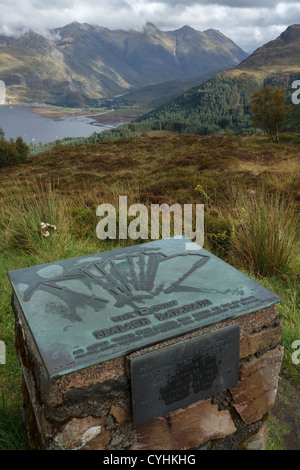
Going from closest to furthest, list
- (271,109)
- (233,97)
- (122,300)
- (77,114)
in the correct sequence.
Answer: (122,300) → (271,109) → (233,97) → (77,114)

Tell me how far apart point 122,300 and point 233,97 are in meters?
89.2

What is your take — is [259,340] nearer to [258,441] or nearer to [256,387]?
[256,387]

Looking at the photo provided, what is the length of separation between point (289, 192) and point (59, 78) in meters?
209

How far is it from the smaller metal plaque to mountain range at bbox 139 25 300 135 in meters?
43.4

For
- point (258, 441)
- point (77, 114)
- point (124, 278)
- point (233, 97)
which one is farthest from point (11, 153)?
point (77, 114)

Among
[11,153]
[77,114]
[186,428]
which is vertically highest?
[77,114]

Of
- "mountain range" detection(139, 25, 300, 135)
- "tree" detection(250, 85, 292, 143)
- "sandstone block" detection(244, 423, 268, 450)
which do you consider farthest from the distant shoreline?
"sandstone block" detection(244, 423, 268, 450)

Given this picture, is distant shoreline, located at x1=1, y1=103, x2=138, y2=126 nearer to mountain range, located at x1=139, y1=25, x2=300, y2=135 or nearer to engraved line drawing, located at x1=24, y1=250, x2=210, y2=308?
mountain range, located at x1=139, y1=25, x2=300, y2=135

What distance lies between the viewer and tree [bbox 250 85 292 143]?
78.7ft

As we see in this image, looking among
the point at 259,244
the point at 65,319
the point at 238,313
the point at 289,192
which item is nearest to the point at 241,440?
the point at 238,313

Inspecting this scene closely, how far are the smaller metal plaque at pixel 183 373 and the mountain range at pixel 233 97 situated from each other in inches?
1710

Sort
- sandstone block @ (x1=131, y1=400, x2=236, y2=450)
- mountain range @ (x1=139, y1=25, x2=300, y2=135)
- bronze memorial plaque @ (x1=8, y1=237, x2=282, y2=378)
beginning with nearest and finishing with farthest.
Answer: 1. bronze memorial plaque @ (x1=8, y1=237, x2=282, y2=378)
2. sandstone block @ (x1=131, y1=400, x2=236, y2=450)
3. mountain range @ (x1=139, y1=25, x2=300, y2=135)

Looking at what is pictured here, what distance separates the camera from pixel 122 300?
1.71 meters

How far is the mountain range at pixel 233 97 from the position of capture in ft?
178
